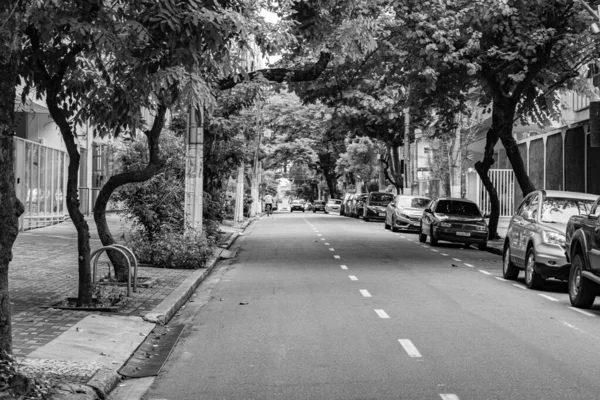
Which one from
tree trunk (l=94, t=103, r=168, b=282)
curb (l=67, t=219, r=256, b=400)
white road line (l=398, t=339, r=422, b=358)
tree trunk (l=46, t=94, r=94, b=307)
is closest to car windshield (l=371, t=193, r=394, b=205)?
curb (l=67, t=219, r=256, b=400)

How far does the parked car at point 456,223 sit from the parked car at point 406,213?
6939mm

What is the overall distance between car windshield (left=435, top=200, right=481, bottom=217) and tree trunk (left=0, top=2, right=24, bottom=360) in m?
22.8

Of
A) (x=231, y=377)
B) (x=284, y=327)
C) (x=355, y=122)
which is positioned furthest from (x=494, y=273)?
(x=355, y=122)

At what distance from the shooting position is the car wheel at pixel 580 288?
12852 mm

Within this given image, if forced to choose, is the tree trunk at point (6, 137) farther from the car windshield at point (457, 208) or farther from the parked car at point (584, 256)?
the car windshield at point (457, 208)

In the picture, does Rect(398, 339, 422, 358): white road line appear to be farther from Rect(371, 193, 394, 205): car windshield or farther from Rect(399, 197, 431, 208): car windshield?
Rect(371, 193, 394, 205): car windshield

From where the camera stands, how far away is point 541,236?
607 inches

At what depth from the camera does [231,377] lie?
8039 millimetres

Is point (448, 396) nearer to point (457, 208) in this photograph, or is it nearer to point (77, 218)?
point (77, 218)

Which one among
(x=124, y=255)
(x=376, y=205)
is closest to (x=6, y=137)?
(x=124, y=255)

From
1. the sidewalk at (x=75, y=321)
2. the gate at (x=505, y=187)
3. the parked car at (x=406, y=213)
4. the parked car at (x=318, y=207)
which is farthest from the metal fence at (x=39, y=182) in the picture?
the parked car at (x=318, y=207)

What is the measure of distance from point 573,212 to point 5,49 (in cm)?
1261

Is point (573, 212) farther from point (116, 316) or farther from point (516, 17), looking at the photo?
point (116, 316)

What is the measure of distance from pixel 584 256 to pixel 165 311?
6.30 metres
